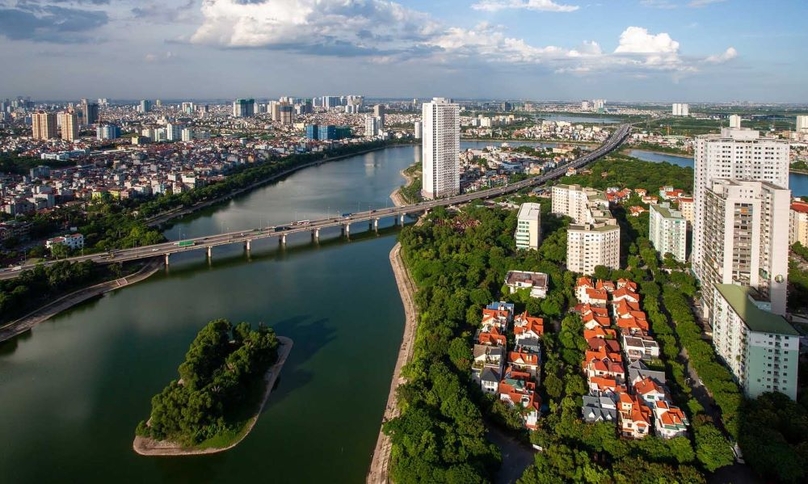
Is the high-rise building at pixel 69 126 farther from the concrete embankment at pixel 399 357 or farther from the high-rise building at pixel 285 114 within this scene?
the concrete embankment at pixel 399 357

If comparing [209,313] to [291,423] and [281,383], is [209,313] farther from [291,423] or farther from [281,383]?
[291,423]

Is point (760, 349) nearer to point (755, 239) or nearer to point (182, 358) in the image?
point (755, 239)

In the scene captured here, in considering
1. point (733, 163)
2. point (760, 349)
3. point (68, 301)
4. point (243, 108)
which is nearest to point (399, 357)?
point (760, 349)

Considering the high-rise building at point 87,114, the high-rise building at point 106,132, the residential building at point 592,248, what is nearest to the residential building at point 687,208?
the residential building at point 592,248

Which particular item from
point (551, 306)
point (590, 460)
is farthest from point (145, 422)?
point (551, 306)

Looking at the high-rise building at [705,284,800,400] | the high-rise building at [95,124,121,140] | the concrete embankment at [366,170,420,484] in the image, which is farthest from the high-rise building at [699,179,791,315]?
the high-rise building at [95,124,121,140]
